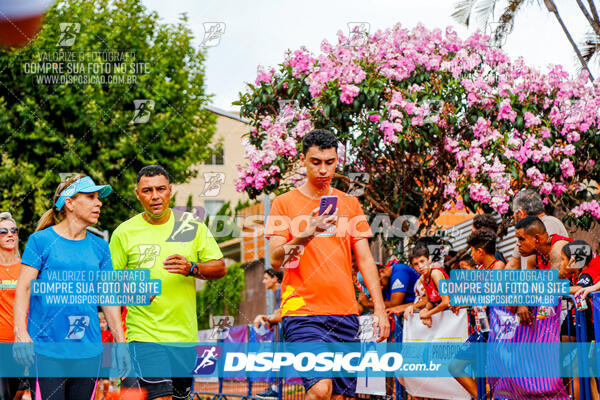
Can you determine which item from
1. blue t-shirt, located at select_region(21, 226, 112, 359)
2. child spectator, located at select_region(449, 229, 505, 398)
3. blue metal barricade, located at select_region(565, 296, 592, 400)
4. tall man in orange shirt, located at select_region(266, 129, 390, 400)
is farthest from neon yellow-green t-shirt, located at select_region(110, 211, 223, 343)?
child spectator, located at select_region(449, 229, 505, 398)

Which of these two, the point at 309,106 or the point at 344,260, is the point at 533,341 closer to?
the point at 344,260

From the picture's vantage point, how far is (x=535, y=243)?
6598 millimetres

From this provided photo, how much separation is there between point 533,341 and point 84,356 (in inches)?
144

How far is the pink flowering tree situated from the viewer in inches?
389

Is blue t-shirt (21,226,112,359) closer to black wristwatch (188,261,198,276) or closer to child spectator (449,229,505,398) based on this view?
black wristwatch (188,261,198,276)

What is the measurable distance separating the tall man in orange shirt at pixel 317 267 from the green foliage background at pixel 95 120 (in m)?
12.0

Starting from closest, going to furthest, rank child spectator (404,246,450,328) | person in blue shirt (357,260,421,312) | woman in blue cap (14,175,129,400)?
woman in blue cap (14,175,129,400), child spectator (404,246,450,328), person in blue shirt (357,260,421,312)

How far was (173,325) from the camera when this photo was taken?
17.0ft

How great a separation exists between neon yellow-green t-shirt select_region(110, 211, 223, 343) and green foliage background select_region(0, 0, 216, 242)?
11.4 metres

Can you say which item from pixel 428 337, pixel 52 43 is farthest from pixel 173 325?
pixel 52 43

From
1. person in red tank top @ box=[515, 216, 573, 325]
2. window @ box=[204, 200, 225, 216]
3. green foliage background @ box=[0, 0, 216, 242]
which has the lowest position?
person in red tank top @ box=[515, 216, 573, 325]

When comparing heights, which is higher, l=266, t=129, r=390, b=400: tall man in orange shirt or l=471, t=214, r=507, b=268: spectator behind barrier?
l=471, t=214, r=507, b=268: spectator behind barrier

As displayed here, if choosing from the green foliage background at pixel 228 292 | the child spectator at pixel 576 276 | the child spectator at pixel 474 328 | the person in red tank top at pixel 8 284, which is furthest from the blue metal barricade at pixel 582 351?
the green foliage background at pixel 228 292

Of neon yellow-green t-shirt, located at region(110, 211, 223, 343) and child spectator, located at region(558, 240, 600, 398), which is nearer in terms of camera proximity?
neon yellow-green t-shirt, located at region(110, 211, 223, 343)
